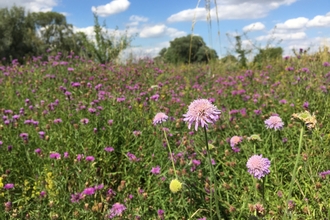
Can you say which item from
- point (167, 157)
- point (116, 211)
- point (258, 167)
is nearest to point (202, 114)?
point (258, 167)

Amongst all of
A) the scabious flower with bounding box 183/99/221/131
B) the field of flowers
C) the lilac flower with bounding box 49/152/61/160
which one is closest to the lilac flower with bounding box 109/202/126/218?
the field of flowers

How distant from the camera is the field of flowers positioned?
174 centimetres

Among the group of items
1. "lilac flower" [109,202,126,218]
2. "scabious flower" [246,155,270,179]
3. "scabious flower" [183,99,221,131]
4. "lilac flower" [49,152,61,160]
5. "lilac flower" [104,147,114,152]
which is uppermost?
"scabious flower" [183,99,221,131]

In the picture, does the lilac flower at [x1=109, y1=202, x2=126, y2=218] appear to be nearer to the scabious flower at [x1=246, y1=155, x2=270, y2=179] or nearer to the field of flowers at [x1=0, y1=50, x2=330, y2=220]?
the field of flowers at [x1=0, y1=50, x2=330, y2=220]

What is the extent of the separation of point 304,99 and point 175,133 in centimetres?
139

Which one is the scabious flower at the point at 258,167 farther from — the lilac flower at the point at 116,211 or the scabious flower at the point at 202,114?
the lilac flower at the point at 116,211

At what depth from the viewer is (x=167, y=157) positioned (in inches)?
96.2

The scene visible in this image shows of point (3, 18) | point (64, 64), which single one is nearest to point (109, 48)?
point (64, 64)

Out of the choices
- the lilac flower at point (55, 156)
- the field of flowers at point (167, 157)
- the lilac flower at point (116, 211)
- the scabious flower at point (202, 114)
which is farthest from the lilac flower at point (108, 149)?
the scabious flower at point (202, 114)

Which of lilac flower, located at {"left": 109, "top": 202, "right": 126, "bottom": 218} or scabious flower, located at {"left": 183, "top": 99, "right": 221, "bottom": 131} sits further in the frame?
lilac flower, located at {"left": 109, "top": 202, "right": 126, "bottom": 218}

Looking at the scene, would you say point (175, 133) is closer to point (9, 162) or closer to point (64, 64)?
point (9, 162)

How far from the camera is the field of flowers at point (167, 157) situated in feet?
5.70

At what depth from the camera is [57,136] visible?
269 cm

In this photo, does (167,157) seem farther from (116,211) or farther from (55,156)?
(116,211)
